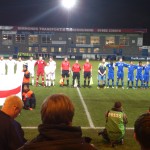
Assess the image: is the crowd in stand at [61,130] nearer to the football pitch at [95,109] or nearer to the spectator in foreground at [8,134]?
the spectator in foreground at [8,134]

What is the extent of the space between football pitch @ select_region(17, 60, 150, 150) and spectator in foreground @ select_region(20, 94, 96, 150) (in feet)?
21.8

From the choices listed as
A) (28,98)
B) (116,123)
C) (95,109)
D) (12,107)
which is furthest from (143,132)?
(95,109)

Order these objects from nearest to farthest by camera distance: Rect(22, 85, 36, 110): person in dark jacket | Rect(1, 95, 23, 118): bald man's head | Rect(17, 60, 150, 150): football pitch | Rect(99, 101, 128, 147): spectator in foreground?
1. Rect(1, 95, 23, 118): bald man's head
2. Rect(99, 101, 128, 147): spectator in foreground
3. Rect(17, 60, 150, 150): football pitch
4. Rect(22, 85, 36, 110): person in dark jacket

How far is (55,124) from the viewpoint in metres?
2.81

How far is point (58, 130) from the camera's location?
273 centimetres

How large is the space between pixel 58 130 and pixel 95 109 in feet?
42.2

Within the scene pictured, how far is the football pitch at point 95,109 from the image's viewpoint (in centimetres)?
1076

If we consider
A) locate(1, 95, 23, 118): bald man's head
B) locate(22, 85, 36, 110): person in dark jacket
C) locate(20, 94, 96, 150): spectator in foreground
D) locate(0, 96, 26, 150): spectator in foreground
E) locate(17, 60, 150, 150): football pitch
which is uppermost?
locate(20, 94, 96, 150): spectator in foreground

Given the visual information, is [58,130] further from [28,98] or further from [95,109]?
[95,109]

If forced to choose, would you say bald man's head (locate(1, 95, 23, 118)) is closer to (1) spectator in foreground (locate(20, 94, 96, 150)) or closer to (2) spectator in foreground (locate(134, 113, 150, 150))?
(1) spectator in foreground (locate(20, 94, 96, 150))

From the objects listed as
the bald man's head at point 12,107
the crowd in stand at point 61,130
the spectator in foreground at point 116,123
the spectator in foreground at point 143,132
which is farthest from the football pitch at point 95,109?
the spectator in foreground at point 143,132

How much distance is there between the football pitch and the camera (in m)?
10.8

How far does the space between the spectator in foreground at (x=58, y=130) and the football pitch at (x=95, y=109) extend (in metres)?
6.64

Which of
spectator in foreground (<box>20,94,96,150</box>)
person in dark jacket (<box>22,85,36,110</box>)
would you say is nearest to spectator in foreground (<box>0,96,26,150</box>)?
spectator in foreground (<box>20,94,96,150</box>)
